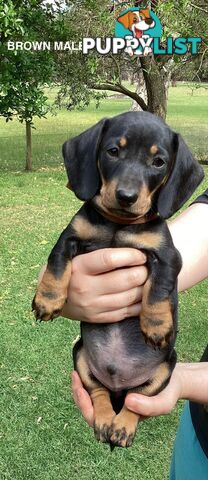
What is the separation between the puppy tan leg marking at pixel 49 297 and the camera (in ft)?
5.49

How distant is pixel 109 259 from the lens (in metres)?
1.66

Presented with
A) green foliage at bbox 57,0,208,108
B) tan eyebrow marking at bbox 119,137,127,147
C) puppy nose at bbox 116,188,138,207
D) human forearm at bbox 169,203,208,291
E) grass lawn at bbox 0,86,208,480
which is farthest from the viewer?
green foliage at bbox 57,0,208,108

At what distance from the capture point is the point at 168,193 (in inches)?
67.4

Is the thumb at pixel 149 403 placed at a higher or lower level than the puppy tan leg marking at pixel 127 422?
higher

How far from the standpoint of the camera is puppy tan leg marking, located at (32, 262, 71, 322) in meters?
1.67

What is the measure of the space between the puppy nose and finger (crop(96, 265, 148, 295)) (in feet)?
0.78

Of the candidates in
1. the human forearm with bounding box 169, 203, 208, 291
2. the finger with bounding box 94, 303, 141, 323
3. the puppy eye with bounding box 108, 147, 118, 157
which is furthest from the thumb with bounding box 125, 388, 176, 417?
the puppy eye with bounding box 108, 147, 118, 157

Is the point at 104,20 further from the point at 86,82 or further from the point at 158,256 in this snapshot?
the point at 158,256

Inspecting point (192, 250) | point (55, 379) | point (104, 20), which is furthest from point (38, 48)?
point (192, 250)

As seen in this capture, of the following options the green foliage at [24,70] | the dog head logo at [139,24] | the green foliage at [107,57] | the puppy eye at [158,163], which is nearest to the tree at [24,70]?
the green foliage at [24,70]

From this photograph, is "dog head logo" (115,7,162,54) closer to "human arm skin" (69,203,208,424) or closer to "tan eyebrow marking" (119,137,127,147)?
"human arm skin" (69,203,208,424)

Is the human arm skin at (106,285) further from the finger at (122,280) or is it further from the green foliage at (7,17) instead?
the green foliage at (7,17)

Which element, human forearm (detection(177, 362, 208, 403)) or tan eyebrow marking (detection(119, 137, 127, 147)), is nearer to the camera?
tan eyebrow marking (detection(119, 137, 127, 147))

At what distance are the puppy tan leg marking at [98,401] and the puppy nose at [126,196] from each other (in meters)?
0.60
